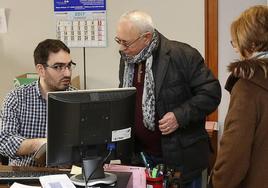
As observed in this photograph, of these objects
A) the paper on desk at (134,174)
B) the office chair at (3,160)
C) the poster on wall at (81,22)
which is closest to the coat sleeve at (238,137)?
the paper on desk at (134,174)

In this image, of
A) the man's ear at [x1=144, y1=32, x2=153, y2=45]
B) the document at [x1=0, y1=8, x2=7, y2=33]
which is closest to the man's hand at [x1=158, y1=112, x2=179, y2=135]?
the man's ear at [x1=144, y1=32, x2=153, y2=45]

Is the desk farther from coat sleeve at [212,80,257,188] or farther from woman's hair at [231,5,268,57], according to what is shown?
woman's hair at [231,5,268,57]

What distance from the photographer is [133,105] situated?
1988 millimetres

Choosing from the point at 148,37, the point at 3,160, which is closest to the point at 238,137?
the point at 148,37

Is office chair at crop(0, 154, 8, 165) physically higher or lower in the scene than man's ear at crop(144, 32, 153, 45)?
lower

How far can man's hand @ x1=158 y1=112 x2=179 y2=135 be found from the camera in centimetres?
239

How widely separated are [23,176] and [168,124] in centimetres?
83

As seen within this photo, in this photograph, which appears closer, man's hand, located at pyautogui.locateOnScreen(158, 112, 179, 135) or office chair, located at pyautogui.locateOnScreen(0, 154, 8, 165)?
man's hand, located at pyautogui.locateOnScreen(158, 112, 179, 135)

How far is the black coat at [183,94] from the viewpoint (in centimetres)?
247

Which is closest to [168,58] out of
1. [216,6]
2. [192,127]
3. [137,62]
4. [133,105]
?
[137,62]

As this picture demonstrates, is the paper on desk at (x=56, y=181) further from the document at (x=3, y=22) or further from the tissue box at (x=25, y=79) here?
the document at (x=3, y=22)

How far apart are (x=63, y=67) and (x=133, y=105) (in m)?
0.72

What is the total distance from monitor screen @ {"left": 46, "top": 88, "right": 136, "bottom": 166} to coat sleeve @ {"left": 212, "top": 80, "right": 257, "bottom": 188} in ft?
1.43

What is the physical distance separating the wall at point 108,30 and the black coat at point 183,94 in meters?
1.03
